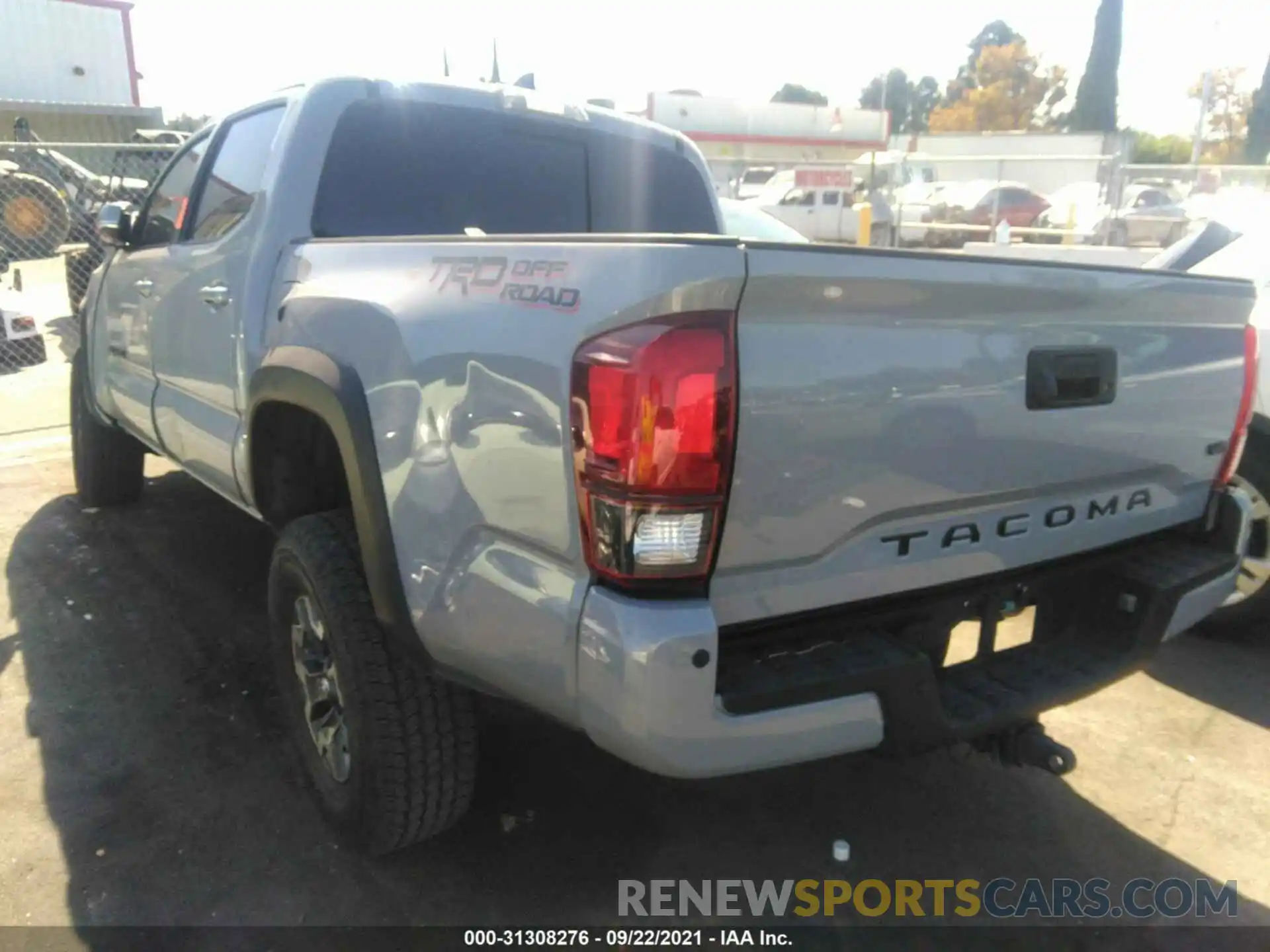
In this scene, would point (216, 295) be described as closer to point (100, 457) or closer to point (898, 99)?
point (100, 457)

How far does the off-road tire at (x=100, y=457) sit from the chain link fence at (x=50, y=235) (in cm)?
303

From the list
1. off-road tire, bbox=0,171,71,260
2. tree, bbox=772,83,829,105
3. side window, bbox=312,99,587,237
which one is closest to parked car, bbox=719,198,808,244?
side window, bbox=312,99,587,237

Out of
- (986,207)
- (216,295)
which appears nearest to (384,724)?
(216,295)

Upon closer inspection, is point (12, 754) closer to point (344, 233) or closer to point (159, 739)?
point (159, 739)

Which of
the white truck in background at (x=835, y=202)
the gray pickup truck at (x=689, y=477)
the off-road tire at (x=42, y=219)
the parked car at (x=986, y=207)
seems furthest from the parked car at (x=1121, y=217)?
the off-road tire at (x=42, y=219)

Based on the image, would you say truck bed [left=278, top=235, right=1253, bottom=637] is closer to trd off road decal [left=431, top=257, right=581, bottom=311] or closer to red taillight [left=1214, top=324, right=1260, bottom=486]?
trd off road decal [left=431, top=257, right=581, bottom=311]

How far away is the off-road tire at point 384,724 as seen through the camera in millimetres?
2391

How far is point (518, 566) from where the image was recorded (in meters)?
1.97

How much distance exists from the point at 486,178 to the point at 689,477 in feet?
6.74

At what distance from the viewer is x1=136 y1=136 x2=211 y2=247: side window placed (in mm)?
3992

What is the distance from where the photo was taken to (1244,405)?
8.84ft

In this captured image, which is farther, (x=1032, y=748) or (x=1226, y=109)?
(x=1226, y=109)

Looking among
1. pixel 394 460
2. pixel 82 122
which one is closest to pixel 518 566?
pixel 394 460

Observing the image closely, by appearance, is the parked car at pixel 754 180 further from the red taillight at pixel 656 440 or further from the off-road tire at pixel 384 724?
the red taillight at pixel 656 440
